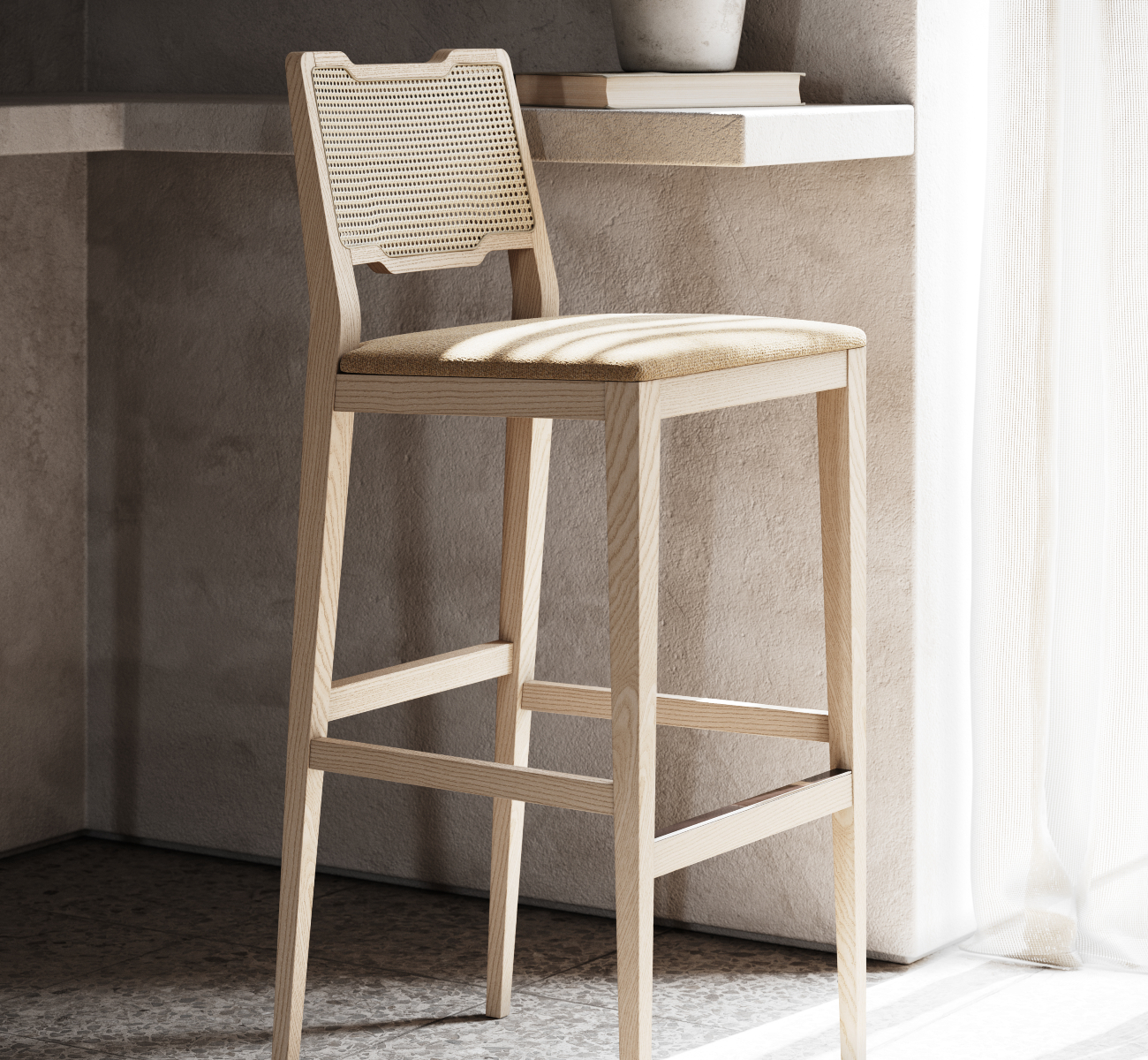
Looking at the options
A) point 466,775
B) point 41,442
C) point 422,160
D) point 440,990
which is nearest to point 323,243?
point 422,160

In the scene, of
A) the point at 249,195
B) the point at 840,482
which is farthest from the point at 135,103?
the point at 840,482

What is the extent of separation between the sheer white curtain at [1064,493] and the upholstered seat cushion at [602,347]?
395 mm

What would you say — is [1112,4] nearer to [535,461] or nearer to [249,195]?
[535,461]

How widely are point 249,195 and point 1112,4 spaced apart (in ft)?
3.74

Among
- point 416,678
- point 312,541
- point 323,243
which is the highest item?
point 323,243

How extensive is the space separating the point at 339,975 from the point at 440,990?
13 cm

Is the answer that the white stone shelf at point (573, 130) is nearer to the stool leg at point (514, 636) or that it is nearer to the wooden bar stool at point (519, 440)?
the wooden bar stool at point (519, 440)

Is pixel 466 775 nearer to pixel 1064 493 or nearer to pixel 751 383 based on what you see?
pixel 751 383

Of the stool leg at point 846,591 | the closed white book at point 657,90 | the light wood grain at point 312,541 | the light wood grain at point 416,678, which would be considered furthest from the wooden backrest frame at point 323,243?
the stool leg at point 846,591

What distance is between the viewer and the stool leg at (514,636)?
2070 millimetres

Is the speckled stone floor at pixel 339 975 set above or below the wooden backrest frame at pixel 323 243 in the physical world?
below

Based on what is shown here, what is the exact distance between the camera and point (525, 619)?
210 cm

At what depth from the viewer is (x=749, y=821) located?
1758mm

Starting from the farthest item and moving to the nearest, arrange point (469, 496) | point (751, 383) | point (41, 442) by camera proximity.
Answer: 1. point (41, 442)
2. point (469, 496)
3. point (751, 383)
